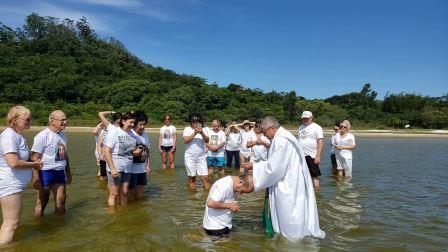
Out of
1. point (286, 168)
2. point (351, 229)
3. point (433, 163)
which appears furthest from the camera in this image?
point (433, 163)

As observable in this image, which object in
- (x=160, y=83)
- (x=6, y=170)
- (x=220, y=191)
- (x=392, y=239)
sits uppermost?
(x=160, y=83)

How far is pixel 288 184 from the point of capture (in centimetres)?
591

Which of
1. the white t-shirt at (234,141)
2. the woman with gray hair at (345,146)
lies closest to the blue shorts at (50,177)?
the white t-shirt at (234,141)

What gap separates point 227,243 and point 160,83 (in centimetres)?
6397

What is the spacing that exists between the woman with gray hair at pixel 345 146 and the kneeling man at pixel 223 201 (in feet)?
24.0

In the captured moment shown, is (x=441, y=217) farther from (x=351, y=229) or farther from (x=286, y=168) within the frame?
(x=286, y=168)

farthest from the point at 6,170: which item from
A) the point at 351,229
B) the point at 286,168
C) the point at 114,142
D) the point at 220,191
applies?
the point at 351,229

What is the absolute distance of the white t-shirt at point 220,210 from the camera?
6023 mm

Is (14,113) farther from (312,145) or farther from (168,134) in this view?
(168,134)

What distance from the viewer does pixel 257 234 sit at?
666 cm

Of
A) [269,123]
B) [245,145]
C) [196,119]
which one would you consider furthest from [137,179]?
[245,145]

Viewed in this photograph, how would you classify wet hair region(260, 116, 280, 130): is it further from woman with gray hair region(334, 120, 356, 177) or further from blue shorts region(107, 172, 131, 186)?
woman with gray hair region(334, 120, 356, 177)

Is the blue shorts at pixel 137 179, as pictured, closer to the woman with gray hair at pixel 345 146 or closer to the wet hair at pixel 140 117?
the wet hair at pixel 140 117

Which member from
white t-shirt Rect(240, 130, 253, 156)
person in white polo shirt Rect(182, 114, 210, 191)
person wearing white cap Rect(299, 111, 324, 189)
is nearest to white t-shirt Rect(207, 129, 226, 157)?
white t-shirt Rect(240, 130, 253, 156)
